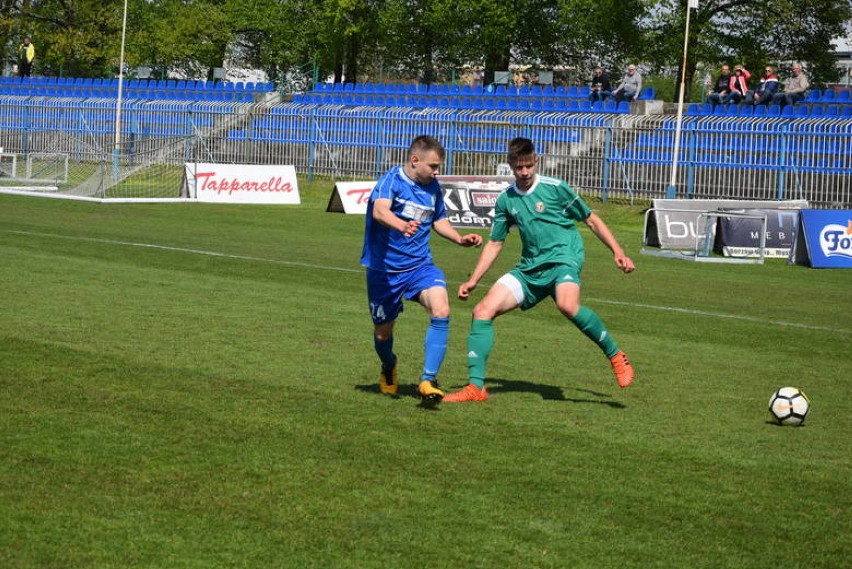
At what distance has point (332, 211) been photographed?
30641 mm

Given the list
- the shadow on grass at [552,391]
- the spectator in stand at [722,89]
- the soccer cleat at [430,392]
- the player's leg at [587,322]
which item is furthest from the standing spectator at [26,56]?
the soccer cleat at [430,392]

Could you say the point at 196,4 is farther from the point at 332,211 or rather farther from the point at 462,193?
the point at 462,193

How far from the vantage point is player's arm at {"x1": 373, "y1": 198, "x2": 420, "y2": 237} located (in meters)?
8.20

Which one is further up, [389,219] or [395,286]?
[389,219]

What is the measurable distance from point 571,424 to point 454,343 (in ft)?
11.9

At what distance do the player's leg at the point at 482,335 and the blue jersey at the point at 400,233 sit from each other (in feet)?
1.76

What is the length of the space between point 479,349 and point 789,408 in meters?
2.00

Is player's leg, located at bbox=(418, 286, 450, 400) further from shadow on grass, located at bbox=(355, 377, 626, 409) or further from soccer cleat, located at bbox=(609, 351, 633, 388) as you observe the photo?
soccer cleat, located at bbox=(609, 351, 633, 388)

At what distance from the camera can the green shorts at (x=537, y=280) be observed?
29.4 ft

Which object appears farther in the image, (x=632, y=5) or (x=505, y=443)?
(x=632, y=5)

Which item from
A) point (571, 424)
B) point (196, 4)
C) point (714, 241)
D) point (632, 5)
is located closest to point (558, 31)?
point (632, 5)

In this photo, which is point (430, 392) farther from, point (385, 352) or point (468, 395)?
point (385, 352)

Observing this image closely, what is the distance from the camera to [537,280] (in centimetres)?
899

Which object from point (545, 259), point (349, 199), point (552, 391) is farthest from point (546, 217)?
point (349, 199)
